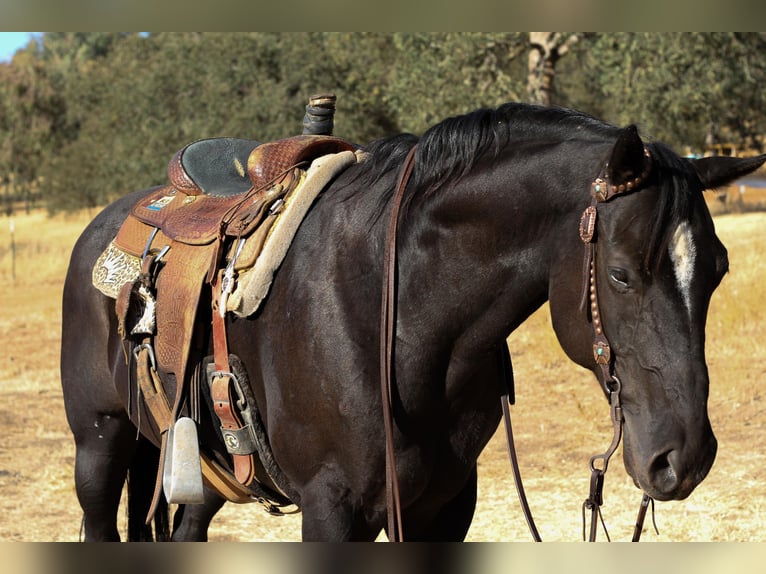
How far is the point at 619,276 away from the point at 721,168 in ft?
1.32

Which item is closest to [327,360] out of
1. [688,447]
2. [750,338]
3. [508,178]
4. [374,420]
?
[374,420]

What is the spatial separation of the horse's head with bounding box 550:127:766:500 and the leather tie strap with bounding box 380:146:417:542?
49cm

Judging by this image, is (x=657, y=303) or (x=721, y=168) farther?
(x=721, y=168)

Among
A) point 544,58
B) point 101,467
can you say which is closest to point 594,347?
point 101,467

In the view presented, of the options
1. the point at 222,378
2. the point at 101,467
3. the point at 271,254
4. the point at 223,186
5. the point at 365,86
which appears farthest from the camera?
the point at 365,86

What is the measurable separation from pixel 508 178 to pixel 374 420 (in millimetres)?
714

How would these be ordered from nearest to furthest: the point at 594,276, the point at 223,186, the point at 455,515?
the point at 594,276 → the point at 455,515 → the point at 223,186

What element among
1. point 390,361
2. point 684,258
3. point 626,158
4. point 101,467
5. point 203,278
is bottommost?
point 101,467

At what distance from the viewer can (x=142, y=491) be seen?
382 centimetres

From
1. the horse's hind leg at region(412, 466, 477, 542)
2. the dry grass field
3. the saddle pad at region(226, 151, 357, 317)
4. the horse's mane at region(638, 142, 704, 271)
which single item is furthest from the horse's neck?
the dry grass field

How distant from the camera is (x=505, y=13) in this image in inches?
87.6

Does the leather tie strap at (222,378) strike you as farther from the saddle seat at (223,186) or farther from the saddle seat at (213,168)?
the saddle seat at (213,168)

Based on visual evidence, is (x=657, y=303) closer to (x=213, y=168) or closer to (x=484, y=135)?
(x=484, y=135)

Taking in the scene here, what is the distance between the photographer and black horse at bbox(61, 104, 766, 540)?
208 cm
